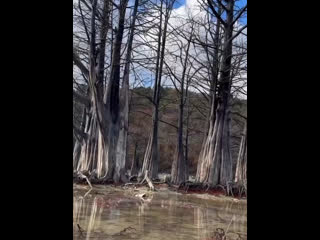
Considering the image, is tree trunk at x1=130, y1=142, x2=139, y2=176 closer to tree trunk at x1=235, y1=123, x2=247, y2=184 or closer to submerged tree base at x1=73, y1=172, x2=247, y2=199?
submerged tree base at x1=73, y1=172, x2=247, y2=199

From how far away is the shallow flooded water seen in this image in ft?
8.05

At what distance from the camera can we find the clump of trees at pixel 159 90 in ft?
9.82

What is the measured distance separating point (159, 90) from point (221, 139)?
2.36 ft

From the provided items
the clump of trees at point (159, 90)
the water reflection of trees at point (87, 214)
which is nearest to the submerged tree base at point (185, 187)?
the clump of trees at point (159, 90)

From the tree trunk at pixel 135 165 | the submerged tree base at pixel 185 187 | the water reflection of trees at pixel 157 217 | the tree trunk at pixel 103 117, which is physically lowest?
the water reflection of trees at pixel 157 217

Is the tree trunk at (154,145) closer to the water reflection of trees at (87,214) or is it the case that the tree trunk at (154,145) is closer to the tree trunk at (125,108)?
the tree trunk at (125,108)

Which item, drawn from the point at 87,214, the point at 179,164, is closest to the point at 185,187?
the point at 179,164

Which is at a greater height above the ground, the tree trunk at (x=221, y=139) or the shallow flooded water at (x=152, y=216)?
the tree trunk at (x=221, y=139)

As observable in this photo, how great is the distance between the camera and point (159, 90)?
3068 mm

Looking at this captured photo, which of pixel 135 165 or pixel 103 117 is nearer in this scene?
pixel 135 165

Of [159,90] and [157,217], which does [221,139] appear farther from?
[157,217]
